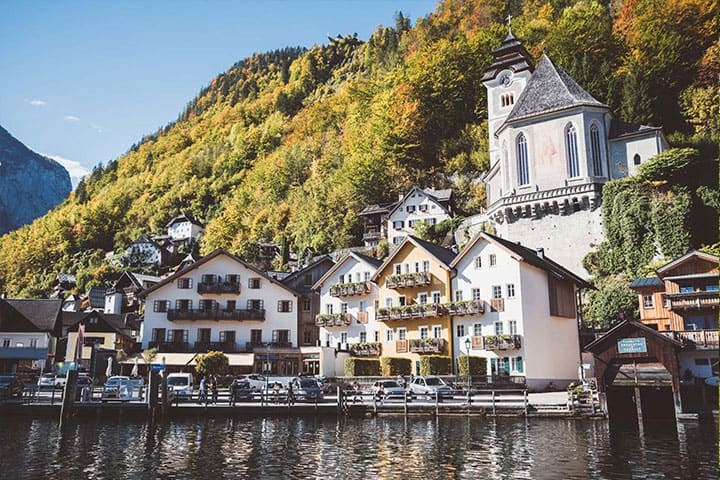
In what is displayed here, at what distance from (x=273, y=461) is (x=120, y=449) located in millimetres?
7879

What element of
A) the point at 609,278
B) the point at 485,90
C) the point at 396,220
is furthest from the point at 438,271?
the point at 485,90

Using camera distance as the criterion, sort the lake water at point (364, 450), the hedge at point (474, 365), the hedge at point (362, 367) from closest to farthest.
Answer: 1. the lake water at point (364, 450)
2. the hedge at point (474, 365)
3. the hedge at point (362, 367)

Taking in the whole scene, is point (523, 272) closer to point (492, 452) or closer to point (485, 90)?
point (492, 452)

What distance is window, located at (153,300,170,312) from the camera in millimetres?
61656

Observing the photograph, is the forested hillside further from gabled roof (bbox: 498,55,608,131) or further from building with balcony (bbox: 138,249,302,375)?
building with balcony (bbox: 138,249,302,375)

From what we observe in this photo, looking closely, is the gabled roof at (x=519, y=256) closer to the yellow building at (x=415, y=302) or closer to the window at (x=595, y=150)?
the yellow building at (x=415, y=302)

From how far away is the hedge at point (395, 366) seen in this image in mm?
49406

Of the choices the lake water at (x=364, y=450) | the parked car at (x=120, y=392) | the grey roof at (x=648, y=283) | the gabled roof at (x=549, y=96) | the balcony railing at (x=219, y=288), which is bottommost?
the lake water at (x=364, y=450)

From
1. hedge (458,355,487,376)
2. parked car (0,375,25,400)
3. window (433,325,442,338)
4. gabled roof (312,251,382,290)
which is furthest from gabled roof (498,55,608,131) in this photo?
parked car (0,375,25,400)

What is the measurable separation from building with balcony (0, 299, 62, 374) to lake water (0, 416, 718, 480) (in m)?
33.0

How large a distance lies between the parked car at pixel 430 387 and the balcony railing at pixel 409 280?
9.91m

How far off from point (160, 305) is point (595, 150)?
146 ft

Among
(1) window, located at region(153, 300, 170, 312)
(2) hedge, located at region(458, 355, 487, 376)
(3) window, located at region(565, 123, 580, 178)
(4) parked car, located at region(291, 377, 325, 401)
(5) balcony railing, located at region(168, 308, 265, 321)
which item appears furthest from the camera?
(1) window, located at region(153, 300, 170, 312)

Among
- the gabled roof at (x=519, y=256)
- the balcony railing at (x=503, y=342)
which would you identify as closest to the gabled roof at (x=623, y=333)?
the balcony railing at (x=503, y=342)
